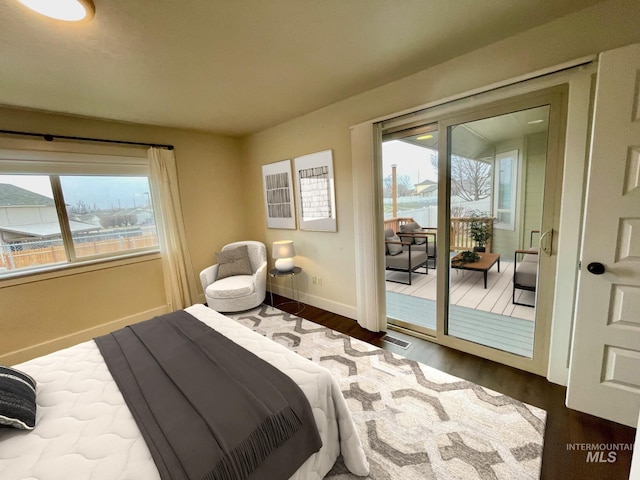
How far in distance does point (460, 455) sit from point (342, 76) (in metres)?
2.70

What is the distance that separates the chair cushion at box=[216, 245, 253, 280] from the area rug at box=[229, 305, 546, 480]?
180 centimetres

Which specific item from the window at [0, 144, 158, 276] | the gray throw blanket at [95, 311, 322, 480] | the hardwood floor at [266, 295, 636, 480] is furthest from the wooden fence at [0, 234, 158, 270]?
the hardwood floor at [266, 295, 636, 480]

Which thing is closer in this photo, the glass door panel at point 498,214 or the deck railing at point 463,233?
the glass door panel at point 498,214

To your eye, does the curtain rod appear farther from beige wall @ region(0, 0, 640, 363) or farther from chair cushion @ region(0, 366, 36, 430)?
chair cushion @ region(0, 366, 36, 430)

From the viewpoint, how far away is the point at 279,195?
3.58 m

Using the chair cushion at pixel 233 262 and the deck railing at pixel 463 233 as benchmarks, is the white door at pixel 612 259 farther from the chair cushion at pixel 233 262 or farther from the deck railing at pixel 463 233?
the chair cushion at pixel 233 262

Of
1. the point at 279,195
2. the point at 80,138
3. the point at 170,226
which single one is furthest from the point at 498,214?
the point at 80,138

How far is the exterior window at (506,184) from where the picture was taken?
2547 millimetres

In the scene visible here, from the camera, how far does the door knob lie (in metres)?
1.47

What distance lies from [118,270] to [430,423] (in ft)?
11.3

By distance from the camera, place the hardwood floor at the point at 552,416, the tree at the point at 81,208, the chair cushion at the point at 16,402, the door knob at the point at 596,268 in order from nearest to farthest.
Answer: the chair cushion at the point at 16,402, the hardwood floor at the point at 552,416, the door knob at the point at 596,268, the tree at the point at 81,208

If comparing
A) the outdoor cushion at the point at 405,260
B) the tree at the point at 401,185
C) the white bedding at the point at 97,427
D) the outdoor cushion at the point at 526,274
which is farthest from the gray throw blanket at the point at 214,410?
the tree at the point at 401,185

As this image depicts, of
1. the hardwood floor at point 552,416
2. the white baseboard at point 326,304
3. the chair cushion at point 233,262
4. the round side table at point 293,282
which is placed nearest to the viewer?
the hardwood floor at point 552,416

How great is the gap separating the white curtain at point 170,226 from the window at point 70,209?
0.18m
